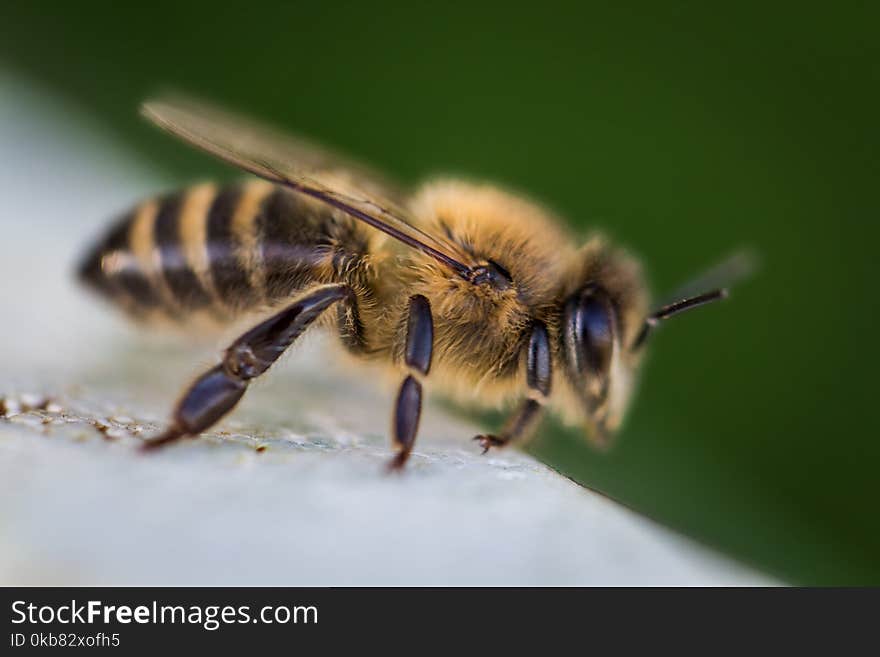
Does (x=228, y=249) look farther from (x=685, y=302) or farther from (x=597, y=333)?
(x=685, y=302)

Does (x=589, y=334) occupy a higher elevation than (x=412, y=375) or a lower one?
higher

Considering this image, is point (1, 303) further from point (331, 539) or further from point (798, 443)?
point (798, 443)

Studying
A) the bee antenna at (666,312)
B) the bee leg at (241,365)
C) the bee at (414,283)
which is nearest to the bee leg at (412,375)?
the bee at (414,283)
